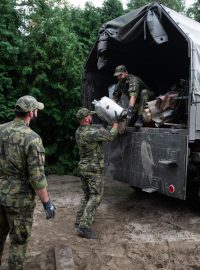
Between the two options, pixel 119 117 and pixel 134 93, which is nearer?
pixel 119 117

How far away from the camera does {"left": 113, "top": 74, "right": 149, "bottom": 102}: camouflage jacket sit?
232 inches

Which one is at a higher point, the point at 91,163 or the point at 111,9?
the point at 111,9

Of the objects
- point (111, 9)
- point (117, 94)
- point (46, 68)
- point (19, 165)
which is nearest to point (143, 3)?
point (111, 9)

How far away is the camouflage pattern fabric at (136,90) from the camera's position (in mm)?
5863

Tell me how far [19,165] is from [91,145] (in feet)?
6.13

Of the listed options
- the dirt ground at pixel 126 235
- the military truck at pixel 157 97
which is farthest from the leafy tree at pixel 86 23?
the dirt ground at pixel 126 235

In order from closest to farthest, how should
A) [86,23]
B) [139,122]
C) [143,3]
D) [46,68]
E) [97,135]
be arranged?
1. [97,135]
2. [139,122]
3. [46,68]
4. [86,23]
5. [143,3]

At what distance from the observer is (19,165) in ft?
11.1

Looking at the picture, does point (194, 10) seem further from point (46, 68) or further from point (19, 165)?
point (19, 165)

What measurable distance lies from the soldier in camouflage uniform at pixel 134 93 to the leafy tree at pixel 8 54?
9.14ft

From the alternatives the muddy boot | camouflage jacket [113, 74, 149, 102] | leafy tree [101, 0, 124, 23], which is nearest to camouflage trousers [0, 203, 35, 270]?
the muddy boot

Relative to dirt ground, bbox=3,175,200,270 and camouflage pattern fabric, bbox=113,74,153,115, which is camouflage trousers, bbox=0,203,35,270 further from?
camouflage pattern fabric, bbox=113,74,153,115

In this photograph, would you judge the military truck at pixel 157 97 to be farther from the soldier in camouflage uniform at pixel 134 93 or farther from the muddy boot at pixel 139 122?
the soldier in camouflage uniform at pixel 134 93

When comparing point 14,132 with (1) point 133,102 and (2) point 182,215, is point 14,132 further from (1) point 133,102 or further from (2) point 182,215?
(2) point 182,215
